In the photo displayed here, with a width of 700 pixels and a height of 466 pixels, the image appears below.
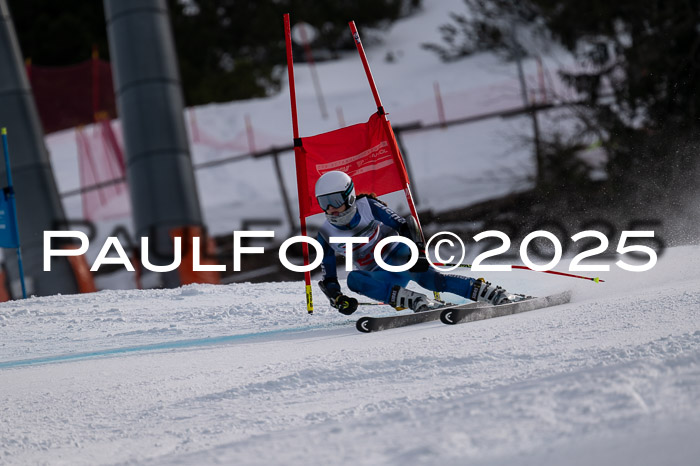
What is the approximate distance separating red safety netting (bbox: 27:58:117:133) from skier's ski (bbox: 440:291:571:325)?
1537 cm

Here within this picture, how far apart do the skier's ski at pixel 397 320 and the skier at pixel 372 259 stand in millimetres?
112

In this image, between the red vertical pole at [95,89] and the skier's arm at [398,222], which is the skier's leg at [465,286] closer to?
the skier's arm at [398,222]

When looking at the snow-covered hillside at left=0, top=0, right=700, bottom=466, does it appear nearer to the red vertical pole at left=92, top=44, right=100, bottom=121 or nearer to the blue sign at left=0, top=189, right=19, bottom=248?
the blue sign at left=0, top=189, right=19, bottom=248

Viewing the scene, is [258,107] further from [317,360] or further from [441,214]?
[317,360]

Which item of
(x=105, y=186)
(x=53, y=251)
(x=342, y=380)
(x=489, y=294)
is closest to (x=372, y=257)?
(x=489, y=294)

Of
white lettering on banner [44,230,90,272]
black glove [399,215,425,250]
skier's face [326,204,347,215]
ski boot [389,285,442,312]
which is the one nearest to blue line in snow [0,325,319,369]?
ski boot [389,285,442,312]

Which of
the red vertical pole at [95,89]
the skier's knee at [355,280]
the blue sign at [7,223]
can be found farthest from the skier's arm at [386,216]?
the red vertical pole at [95,89]

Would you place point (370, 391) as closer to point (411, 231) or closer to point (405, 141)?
point (411, 231)

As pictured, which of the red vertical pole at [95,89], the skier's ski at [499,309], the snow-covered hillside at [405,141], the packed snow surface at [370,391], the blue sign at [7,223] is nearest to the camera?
the packed snow surface at [370,391]

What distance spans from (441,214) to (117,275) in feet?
20.7

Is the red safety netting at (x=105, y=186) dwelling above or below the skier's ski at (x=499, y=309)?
above

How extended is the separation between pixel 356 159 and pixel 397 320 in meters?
1.78

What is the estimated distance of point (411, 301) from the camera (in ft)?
18.9

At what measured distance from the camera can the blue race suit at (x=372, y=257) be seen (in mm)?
5973
